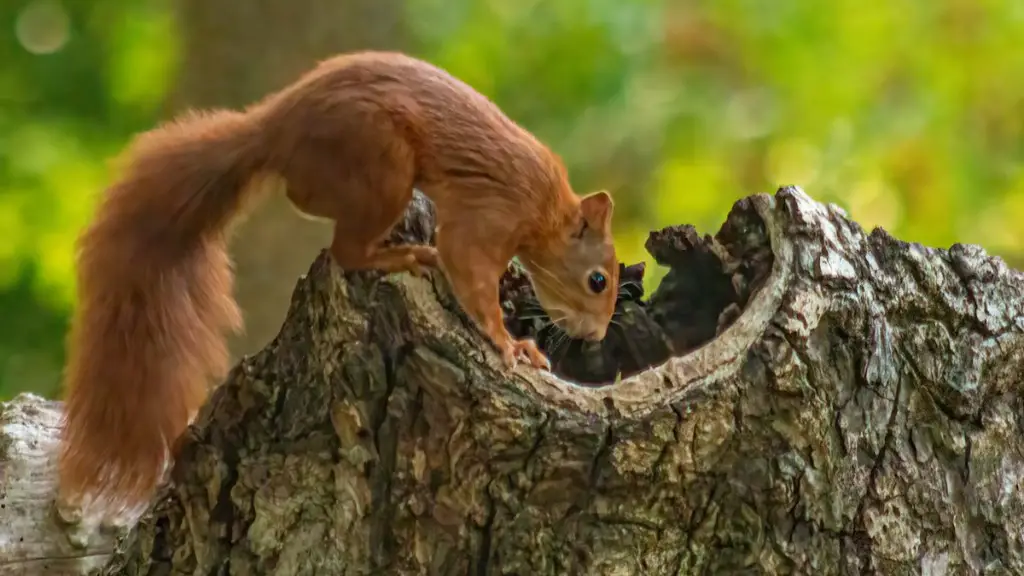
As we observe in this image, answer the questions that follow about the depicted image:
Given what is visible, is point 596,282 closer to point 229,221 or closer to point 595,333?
point 595,333

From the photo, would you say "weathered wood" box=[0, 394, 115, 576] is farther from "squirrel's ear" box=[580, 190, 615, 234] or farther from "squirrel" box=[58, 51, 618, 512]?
"squirrel's ear" box=[580, 190, 615, 234]

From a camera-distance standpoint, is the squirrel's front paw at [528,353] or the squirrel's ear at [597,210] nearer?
the squirrel's front paw at [528,353]

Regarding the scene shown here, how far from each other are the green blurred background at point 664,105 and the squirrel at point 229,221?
996 mm

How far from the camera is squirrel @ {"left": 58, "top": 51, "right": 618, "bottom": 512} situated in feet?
3.25

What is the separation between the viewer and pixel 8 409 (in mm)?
1351

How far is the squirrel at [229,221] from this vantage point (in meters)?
0.99

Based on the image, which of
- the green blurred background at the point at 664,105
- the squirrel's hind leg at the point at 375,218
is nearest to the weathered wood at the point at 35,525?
the squirrel's hind leg at the point at 375,218

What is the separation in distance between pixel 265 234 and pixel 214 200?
3.31ft

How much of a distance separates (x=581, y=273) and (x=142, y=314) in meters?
0.49

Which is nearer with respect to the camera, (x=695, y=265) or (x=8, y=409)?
(x=695, y=265)

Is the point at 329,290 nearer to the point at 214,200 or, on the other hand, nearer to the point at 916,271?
the point at 214,200

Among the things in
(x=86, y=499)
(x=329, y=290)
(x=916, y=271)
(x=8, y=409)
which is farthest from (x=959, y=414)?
(x=8, y=409)

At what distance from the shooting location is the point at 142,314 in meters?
1.04

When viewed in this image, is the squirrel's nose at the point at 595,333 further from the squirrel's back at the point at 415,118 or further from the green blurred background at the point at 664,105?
the green blurred background at the point at 664,105
